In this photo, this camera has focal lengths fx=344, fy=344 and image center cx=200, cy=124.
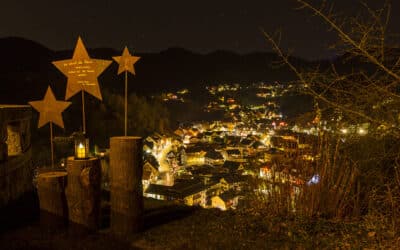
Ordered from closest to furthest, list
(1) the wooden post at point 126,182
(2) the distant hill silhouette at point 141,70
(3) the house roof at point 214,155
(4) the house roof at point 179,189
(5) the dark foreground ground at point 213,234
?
(5) the dark foreground ground at point 213,234, (1) the wooden post at point 126,182, (4) the house roof at point 179,189, (3) the house roof at point 214,155, (2) the distant hill silhouette at point 141,70

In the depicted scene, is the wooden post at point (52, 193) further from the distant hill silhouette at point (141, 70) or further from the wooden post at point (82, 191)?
the distant hill silhouette at point (141, 70)

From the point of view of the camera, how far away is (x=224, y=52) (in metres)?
73.8

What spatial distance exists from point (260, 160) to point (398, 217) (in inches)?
84.6

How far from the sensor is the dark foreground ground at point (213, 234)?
4.03m

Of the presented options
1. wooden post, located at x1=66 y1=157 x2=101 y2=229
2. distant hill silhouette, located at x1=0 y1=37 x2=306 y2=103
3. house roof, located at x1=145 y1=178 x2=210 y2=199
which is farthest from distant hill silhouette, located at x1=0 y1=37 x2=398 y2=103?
wooden post, located at x1=66 y1=157 x2=101 y2=229

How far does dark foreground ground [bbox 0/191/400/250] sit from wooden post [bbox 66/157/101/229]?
0.50ft

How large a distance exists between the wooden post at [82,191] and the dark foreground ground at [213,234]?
0.50 feet

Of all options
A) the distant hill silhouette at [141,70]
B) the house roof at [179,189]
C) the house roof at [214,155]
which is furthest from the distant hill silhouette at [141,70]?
the house roof at [179,189]

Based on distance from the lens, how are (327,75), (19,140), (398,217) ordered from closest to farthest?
1. (327,75)
2. (398,217)
3. (19,140)

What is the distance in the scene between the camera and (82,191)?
4473 millimetres

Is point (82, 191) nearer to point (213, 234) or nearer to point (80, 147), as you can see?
point (80, 147)

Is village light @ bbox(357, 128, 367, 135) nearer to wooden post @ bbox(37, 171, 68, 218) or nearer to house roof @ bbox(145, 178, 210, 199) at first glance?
wooden post @ bbox(37, 171, 68, 218)

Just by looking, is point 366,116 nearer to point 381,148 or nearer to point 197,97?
point 381,148

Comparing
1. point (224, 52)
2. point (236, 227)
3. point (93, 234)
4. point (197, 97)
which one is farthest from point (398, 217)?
point (224, 52)
